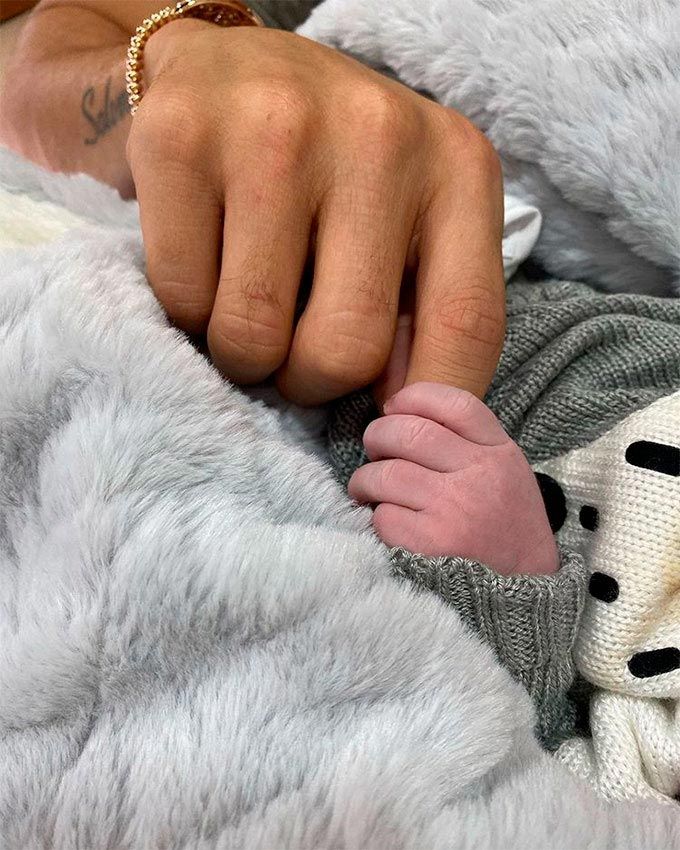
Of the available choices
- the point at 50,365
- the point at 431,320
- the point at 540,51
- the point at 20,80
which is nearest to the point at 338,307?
the point at 431,320

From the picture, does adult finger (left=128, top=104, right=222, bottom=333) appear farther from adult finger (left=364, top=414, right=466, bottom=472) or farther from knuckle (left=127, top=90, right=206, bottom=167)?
adult finger (left=364, top=414, right=466, bottom=472)

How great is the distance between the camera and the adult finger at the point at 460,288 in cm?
48

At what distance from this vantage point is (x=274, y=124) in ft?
1.56

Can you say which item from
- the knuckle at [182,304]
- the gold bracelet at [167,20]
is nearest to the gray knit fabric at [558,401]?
the knuckle at [182,304]

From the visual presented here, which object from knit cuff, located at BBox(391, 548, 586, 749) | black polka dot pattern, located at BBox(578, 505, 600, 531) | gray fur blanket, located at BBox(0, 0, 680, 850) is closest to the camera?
gray fur blanket, located at BBox(0, 0, 680, 850)

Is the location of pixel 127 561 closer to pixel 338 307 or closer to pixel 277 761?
pixel 277 761

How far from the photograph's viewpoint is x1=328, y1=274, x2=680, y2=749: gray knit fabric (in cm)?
44

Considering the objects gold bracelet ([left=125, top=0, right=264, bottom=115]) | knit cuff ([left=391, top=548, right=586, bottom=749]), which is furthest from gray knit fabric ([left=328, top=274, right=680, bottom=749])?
gold bracelet ([left=125, top=0, right=264, bottom=115])

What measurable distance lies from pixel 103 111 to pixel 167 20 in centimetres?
11

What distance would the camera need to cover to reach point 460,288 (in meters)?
0.48

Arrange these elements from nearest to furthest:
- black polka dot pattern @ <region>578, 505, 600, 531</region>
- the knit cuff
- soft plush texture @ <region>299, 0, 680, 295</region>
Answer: the knit cuff < black polka dot pattern @ <region>578, 505, 600, 531</region> < soft plush texture @ <region>299, 0, 680, 295</region>

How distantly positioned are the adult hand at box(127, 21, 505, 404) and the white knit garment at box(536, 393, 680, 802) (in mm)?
124

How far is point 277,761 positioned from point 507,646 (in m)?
0.19

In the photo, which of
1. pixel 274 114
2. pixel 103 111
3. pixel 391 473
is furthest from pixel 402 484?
pixel 103 111
